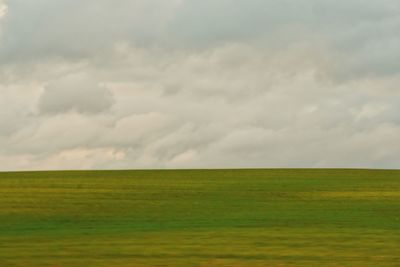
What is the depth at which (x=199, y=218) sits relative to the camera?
35.6 meters

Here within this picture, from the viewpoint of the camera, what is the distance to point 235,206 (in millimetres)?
41469

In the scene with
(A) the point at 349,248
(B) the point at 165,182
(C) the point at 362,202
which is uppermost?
(B) the point at 165,182

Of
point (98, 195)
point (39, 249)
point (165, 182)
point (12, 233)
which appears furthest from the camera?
point (165, 182)

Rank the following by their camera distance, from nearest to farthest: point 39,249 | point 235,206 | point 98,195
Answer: point 39,249
point 235,206
point 98,195

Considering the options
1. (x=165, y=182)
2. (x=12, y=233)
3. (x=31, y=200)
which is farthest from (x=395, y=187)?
(x=12, y=233)

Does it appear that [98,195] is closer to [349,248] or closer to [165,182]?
[165,182]

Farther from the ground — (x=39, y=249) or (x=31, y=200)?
(x=31, y=200)

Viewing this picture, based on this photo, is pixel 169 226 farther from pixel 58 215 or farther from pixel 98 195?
pixel 98 195

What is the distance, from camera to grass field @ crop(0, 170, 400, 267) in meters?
23.8

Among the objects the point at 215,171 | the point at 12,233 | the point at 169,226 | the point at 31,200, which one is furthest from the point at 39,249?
the point at 215,171

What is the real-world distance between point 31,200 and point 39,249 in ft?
61.3

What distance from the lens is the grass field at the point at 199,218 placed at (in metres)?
23.8

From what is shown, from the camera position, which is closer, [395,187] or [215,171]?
[395,187]

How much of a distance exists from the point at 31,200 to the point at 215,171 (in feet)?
76.1
